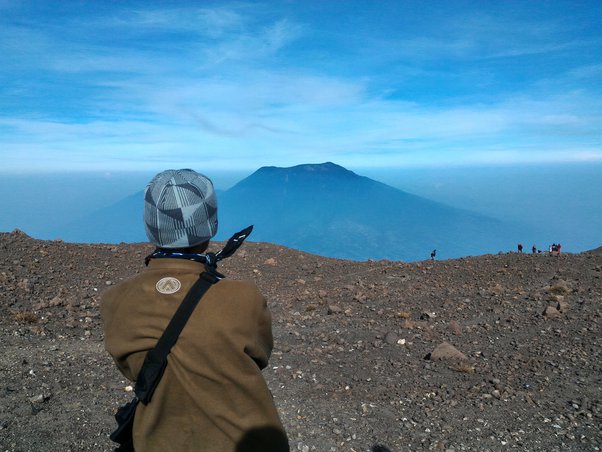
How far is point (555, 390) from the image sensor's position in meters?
6.00

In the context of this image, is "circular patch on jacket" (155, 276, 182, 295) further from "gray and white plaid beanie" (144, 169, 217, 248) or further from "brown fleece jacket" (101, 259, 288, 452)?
"gray and white plaid beanie" (144, 169, 217, 248)

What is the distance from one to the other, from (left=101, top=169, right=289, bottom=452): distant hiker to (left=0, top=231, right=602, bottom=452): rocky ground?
347 centimetres

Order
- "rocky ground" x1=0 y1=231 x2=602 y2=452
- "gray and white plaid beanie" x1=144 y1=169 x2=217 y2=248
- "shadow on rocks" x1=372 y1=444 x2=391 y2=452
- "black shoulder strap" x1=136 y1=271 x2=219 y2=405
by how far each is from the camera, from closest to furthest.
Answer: "black shoulder strap" x1=136 y1=271 x2=219 y2=405
"gray and white plaid beanie" x1=144 y1=169 x2=217 y2=248
"shadow on rocks" x1=372 y1=444 x2=391 y2=452
"rocky ground" x1=0 y1=231 x2=602 y2=452

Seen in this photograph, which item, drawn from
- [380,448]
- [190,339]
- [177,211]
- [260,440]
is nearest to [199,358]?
[190,339]

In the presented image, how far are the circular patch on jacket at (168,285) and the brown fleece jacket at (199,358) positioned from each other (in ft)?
0.06

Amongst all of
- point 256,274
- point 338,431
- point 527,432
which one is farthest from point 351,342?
point 256,274

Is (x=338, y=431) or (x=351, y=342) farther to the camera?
(x=351, y=342)

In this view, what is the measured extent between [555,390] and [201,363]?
240 inches

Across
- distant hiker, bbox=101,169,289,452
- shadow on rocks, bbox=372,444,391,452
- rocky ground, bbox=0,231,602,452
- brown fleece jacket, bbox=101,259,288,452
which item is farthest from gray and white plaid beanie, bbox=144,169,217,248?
shadow on rocks, bbox=372,444,391,452

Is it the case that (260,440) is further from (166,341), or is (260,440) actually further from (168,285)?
(168,285)

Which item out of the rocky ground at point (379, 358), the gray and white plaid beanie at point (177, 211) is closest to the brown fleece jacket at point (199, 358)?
the gray and white plaid beanie at point (177, 211)

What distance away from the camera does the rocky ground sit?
508cm

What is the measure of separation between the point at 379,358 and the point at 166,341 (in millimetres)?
6164

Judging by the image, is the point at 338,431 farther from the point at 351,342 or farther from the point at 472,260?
the point at 472,260
